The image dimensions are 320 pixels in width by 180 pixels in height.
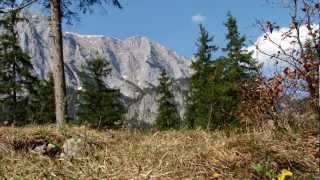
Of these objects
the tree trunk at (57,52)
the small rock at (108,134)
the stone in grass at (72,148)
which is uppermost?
the tree trunk at (57,52)

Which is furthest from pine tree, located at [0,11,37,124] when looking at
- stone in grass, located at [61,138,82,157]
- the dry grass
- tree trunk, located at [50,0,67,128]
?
the dry grass

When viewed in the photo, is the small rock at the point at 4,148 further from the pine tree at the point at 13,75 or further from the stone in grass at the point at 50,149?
the pine tree at the point at 13,75

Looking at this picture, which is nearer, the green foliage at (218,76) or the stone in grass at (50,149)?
the stone in grass at (50,149)

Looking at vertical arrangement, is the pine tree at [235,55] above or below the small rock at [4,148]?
above

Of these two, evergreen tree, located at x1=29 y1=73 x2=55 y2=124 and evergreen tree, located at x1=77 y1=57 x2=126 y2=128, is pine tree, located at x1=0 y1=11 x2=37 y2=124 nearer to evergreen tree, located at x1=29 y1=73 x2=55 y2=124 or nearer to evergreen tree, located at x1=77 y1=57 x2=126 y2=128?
evergreen tree, located at x1=29 y1=73 x2=55 y2=124

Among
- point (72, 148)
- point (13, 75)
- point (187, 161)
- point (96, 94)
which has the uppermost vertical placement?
point (13, 75)

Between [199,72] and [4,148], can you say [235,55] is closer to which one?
[199,72]

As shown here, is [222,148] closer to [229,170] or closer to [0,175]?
[229,170]

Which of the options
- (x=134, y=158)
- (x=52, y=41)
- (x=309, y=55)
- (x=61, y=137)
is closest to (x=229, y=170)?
(x=134, y=158)

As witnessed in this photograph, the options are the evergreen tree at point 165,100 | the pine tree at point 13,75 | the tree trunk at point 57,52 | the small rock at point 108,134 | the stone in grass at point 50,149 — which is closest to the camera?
the stone in grass at point 50,149

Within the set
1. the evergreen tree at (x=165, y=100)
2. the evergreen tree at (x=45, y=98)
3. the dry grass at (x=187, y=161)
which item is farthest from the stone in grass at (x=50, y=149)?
the evergreen tree at (x=165, y=100)

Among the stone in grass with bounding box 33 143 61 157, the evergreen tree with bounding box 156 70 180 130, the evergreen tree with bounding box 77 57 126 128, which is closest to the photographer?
the stone in grass with bounding box 33 143 61 157

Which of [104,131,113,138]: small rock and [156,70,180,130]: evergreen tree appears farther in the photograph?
[156,70,180,130]: evergreen tree

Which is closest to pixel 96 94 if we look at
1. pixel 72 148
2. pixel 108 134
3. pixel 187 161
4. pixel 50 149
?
pixel 108 134
